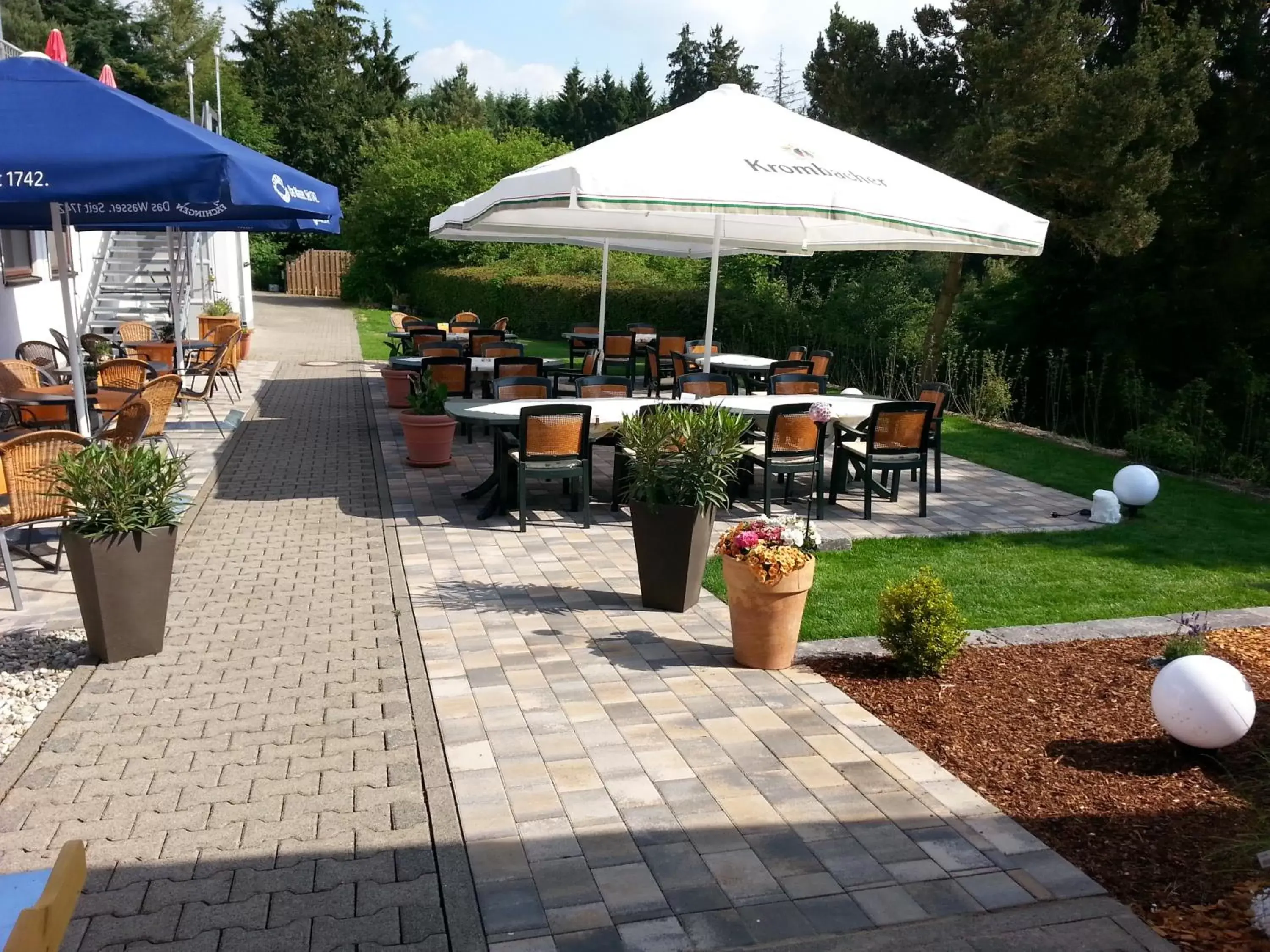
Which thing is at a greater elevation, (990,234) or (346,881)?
(990,234)

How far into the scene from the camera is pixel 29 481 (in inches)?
222

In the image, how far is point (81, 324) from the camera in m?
16.8

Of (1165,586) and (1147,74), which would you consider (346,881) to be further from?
(1147,74)

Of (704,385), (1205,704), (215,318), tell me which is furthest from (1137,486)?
(215,318)

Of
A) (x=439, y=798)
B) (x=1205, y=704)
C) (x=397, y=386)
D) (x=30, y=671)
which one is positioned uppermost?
(x=1205, y=704)

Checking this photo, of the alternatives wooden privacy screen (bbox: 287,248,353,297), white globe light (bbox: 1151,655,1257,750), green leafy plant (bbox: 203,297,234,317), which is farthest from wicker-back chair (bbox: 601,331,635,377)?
wooden privacy screen (bbox: 287,248,353,297)

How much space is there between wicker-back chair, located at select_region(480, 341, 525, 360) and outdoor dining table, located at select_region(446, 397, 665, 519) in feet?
12.0

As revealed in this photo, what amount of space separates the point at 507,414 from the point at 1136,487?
516cm

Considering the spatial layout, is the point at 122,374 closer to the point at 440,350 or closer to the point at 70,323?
the point at 70,323

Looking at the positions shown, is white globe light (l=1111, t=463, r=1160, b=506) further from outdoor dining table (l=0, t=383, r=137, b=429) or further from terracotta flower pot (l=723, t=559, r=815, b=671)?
outdoor dining table (l=0, t=383, r=137, b=429)

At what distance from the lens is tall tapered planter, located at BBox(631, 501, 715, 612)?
18.5ft

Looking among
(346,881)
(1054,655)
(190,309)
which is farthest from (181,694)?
(190,309)

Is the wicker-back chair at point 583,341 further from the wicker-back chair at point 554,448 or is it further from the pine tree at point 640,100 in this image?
the pine tree at point 640,100

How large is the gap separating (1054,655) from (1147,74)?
11620mm
